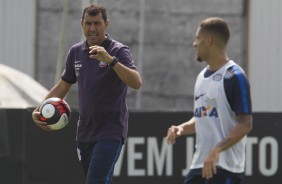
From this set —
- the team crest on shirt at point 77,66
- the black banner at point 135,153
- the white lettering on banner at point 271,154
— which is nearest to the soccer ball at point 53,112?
the team crest on shirt at point 77,66

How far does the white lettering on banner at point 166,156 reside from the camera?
9.68 meters

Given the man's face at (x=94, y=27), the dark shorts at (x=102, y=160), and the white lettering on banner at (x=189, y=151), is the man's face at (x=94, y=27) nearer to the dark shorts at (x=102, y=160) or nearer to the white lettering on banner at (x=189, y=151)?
the dark shorts at (x=102, y=160)

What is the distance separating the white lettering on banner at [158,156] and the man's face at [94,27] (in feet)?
10.2

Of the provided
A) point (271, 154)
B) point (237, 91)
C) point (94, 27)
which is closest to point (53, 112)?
point (94, 27)

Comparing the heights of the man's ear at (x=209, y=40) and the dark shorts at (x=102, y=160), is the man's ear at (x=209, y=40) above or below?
above

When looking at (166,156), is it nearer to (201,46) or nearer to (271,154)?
(271,154)

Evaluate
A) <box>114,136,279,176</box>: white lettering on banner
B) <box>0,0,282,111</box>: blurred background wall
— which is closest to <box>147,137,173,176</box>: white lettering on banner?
<box>114,136,279,176</box>: white lettering on banner

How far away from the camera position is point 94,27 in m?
6.71

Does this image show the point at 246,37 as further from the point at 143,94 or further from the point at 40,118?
the point at 40,118

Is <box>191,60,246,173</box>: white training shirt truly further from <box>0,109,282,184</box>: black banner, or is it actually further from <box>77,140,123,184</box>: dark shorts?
<box>0,109,282,184</box>: black banner

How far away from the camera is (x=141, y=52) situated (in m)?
16.2

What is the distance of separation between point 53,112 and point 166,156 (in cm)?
305

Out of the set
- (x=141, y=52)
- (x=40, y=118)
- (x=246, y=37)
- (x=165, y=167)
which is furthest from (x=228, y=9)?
(x=40, y=118)

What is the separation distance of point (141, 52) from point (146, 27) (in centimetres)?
48
